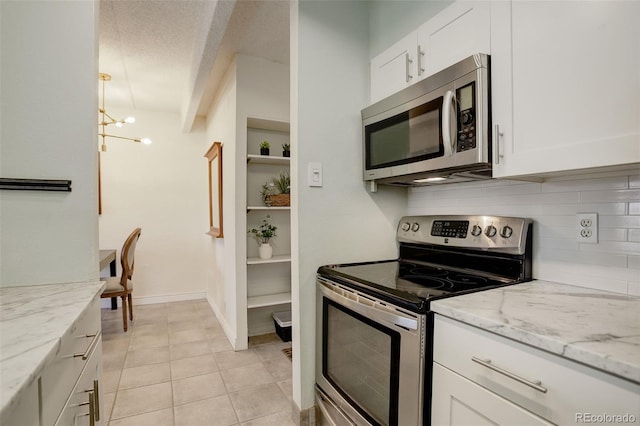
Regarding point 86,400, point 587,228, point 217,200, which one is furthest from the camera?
point 217,200

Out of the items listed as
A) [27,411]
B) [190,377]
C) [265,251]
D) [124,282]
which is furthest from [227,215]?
[27,411]

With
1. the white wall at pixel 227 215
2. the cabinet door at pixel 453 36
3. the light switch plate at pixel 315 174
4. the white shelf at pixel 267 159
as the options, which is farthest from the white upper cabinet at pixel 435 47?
the white wall at pixel 227 215

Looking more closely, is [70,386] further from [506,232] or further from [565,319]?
[506,232]

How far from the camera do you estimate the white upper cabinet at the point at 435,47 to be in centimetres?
125

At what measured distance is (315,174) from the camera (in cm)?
169

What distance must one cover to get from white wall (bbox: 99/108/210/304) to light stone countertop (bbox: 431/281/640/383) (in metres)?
3.89

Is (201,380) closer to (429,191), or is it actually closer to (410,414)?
(410,414)

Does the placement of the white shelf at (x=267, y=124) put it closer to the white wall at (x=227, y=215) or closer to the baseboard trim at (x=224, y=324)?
the white wall at (x=227, y=215)

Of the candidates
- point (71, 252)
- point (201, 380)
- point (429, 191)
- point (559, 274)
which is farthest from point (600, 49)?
point (201, 380)

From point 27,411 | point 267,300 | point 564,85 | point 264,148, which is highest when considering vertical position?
point 264,148

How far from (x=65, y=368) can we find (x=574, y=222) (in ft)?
5.60

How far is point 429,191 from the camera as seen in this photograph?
1.83 metres

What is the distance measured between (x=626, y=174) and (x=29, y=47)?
7.27 ft

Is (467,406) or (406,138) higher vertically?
(406,138)
